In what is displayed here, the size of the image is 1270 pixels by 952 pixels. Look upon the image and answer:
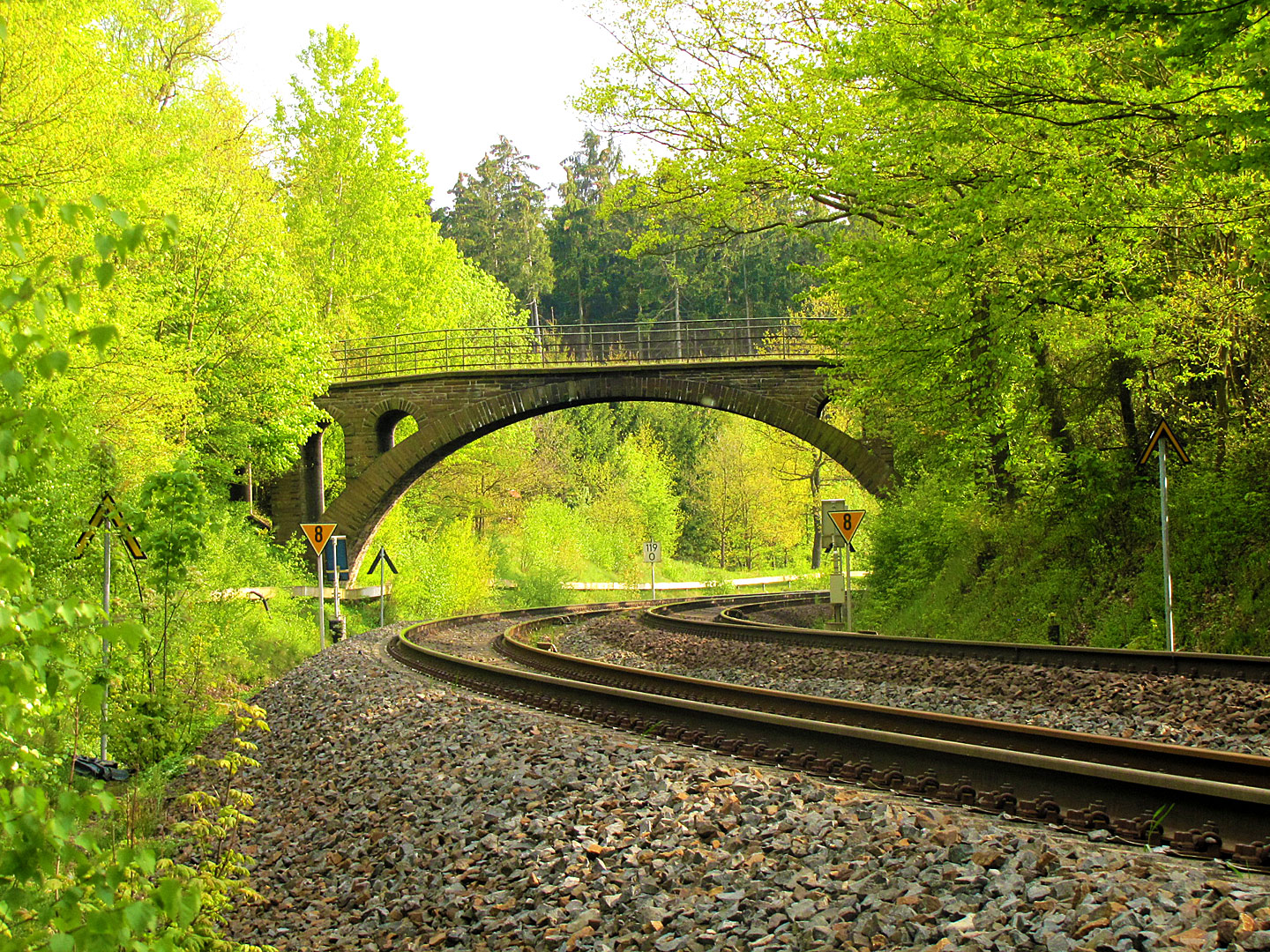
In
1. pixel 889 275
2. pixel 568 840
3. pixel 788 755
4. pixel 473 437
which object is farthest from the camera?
pixel 473 437

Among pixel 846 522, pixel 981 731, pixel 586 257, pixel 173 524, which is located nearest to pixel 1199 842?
pixel 981 731

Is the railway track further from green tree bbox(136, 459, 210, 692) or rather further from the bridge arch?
the bridge arch

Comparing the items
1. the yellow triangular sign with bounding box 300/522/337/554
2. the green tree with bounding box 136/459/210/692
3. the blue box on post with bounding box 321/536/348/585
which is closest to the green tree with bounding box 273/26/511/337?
the blue box on post with bounding box 321/536/348/585

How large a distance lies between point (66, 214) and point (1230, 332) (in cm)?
1400

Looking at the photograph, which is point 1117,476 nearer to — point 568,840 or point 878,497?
point 878,497

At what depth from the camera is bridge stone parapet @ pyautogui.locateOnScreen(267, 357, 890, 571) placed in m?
30.6

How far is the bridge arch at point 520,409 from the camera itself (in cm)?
3061

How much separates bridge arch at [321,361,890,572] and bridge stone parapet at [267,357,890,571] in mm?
25

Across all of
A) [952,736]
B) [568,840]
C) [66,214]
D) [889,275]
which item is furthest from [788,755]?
[889,275]

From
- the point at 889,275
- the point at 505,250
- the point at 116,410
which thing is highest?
the point at 505,250

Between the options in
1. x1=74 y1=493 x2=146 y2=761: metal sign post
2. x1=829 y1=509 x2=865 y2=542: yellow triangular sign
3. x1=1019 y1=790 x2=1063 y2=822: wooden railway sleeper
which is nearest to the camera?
x1=1019 y1=790 x2=1063 y2=822: wooden railway sleeper

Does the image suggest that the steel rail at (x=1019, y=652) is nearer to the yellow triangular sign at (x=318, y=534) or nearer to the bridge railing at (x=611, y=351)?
the yellow triangular sign at (x=318, y=534)

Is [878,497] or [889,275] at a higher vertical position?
[889,275]

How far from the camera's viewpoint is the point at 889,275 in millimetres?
16547
